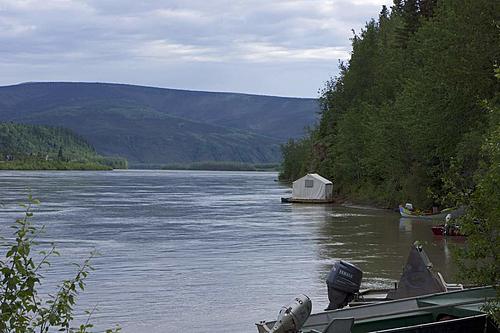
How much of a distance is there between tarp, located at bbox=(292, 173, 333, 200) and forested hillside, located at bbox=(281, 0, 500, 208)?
2.69m

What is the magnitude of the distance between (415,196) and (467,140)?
17.8 metres

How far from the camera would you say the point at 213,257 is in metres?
29.6

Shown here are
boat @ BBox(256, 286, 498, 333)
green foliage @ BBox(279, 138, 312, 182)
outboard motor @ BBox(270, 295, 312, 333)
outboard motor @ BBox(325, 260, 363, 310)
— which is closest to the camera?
outboard motor @ BBox(270, 295, 312, 333)

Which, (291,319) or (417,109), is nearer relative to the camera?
(291,319)

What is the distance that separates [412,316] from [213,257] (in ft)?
55.6

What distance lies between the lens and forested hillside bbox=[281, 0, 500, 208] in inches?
1405

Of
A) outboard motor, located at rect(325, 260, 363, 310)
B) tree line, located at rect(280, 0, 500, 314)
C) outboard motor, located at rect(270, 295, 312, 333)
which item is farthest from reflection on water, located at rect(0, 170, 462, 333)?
outboard motor, located at rect(270, 295, 312, 333)

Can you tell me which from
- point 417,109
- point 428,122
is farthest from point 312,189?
point 428,122

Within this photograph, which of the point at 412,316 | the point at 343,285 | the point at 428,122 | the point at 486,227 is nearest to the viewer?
the point at 486,227

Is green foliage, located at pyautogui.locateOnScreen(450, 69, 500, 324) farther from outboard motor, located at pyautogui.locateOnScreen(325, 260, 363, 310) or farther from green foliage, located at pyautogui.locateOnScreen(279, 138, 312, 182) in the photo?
green foliage, located at pyautogui.locateOnScreen(279, 138, 312, 182)

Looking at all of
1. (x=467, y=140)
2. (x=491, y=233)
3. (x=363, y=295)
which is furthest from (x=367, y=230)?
(x=491, y=233)

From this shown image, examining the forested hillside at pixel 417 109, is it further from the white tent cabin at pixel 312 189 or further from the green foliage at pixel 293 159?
the green foliage at pixel 293 159

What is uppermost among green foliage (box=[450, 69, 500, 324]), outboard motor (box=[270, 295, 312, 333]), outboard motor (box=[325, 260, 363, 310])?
green foliage (box=[450, 69, 500, 324])

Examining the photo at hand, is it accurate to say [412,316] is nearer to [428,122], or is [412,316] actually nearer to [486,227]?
[486,227]
